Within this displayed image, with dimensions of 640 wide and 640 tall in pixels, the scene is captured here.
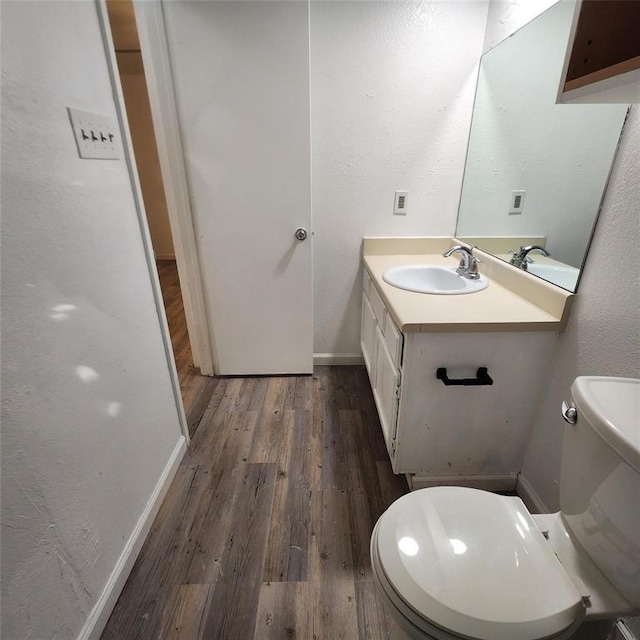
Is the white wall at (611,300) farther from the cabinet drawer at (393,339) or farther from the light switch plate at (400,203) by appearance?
the light switch plate at (400,203)

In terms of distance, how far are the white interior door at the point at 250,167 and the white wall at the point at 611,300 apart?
1.23 metres

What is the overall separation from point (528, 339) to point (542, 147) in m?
0.71

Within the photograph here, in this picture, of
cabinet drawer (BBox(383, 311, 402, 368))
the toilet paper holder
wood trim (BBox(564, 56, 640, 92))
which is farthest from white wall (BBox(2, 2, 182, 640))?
wood trim (BBox(564, 56, 640, 92))

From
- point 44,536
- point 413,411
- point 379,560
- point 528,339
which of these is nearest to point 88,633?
point 44,536

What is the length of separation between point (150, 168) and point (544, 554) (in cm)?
487

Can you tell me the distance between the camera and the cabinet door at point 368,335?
1789mm

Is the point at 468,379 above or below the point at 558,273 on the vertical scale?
below

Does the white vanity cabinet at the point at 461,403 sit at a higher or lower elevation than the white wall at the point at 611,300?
lower

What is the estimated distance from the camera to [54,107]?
85cm

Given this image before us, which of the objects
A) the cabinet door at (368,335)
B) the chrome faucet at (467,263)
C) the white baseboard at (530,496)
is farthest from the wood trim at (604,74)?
the white baseboard at (530,496)

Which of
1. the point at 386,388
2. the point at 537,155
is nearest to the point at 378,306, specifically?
the point at 386,388

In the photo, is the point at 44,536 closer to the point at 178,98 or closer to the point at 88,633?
the point at 88,633

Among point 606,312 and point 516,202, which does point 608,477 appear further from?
point 516,202

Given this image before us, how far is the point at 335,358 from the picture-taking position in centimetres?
233
